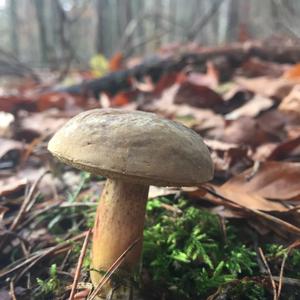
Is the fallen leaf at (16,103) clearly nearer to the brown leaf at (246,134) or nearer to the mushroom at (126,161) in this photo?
the brown leaf at (246,134)

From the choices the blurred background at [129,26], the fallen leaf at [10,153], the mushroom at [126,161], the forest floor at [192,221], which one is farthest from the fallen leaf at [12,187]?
the blurred background at [129,26]

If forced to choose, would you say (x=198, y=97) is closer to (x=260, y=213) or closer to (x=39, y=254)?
(x=260, y=213)

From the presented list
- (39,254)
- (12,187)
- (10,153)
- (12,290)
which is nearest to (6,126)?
(10,153)

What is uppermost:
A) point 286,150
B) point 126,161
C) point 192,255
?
point 126,161

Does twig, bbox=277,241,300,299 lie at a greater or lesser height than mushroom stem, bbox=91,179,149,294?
lesser

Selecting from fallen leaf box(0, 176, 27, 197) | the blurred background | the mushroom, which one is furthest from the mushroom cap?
the blurred background

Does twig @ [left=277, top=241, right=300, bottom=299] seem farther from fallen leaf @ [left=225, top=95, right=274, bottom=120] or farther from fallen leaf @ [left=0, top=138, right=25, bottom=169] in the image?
fallen leaf @ [left=0, top=138, right=25, bottom=169]

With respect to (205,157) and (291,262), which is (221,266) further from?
(205,157)

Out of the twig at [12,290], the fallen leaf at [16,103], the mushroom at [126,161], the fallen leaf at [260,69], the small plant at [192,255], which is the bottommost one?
the fallen leaf at [16,103]
